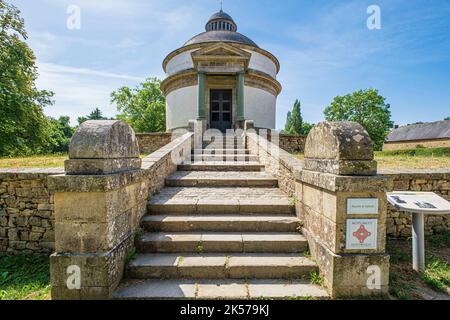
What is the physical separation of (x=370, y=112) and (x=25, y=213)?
3641 cm

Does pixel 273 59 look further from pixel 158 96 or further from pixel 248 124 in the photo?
pixel 158 96

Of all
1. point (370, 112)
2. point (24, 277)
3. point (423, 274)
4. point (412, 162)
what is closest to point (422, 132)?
point (370, 112)

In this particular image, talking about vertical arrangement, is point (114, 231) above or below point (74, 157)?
below

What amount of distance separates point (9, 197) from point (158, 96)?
28.5m

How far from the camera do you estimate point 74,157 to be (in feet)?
9.16

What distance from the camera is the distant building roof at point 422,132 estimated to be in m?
38.0

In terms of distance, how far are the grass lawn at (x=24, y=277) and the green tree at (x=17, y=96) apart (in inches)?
532

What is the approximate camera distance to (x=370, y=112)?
31.4 metres

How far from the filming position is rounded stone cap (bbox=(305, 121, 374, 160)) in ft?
9.27

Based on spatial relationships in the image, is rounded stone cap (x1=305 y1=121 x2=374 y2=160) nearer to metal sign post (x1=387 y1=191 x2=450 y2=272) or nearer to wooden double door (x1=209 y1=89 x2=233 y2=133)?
metal sign post (x1=387 y1=191 x2=450 y2=272)

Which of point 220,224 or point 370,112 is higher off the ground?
point 370,112

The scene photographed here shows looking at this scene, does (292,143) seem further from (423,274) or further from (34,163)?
(34,163)

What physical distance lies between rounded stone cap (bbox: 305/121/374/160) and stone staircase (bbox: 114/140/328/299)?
1425 mm

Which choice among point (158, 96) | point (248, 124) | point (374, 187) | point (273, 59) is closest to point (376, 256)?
point (374, 187)
